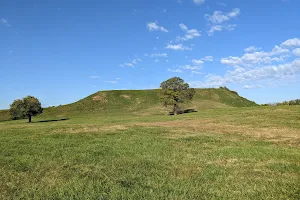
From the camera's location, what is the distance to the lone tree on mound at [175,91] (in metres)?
77.2

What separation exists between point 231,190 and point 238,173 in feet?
8.88

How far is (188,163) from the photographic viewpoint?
45.9ft

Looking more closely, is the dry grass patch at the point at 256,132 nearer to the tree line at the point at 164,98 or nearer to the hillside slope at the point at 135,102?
the tree line at the point at 164,98

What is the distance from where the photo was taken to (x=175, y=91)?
258 ft

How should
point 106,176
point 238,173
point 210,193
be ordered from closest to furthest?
1. point 210,193
2. point 106,176
3. point 238,173

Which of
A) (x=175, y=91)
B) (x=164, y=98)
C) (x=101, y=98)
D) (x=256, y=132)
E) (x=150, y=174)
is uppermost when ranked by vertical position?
(x=101, y=98)

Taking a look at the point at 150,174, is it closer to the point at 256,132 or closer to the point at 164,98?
the point at 256,132

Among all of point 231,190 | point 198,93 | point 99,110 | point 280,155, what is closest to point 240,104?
point 198,93

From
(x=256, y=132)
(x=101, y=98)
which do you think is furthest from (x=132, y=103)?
(x=256, y=132)

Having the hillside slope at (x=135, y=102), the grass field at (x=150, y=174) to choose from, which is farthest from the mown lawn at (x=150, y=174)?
the hillside slope at (x=135, y=102)

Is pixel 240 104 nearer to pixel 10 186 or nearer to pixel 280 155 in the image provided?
pixel 280 155

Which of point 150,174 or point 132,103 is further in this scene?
point 132,103

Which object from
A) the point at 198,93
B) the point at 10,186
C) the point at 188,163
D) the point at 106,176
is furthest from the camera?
the point at 198,93

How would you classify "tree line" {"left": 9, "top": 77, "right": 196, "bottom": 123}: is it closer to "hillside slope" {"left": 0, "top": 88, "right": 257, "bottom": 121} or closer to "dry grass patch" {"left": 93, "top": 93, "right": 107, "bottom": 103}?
"hillside slope" {"left": 0, "top": 88, "right": 257, "bottom": 121}
